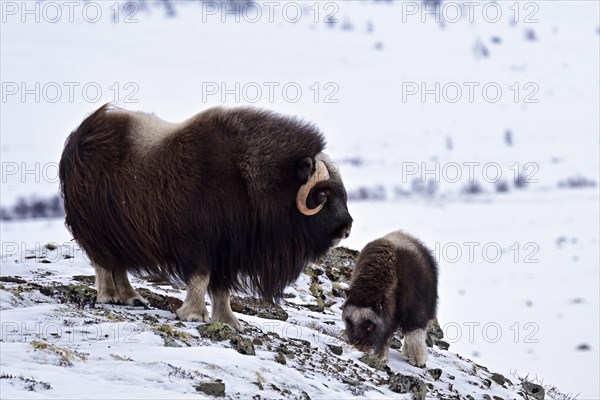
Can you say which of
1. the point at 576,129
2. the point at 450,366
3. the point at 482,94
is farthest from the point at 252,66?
the point at 450,366

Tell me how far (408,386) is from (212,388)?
68.9 inches

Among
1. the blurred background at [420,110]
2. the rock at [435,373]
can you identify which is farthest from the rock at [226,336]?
the blurred background at [420,110]

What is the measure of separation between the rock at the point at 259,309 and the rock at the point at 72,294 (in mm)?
1240

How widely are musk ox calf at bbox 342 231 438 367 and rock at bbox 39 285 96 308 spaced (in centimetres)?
178

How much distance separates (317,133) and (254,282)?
995 mm

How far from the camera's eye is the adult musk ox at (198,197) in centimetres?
623

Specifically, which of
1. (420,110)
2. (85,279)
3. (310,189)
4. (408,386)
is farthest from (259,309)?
(420,110)

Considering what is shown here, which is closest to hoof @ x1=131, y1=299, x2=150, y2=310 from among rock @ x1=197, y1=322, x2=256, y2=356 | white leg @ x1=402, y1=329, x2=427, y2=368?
rock @ x1=197, y1=322, x2=256, y2=356

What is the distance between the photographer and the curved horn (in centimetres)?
635

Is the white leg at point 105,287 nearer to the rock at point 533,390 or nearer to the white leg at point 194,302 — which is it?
the white leg at point 194,302

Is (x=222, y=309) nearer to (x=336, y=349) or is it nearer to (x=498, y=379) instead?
(x=336, y=349)

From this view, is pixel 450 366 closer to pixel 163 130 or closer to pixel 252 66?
pixel 163 130

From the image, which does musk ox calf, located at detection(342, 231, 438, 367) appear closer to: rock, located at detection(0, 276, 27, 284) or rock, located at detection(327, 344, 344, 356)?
rock, located at detection(327, 344, 344, 356)

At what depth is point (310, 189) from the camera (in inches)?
250
